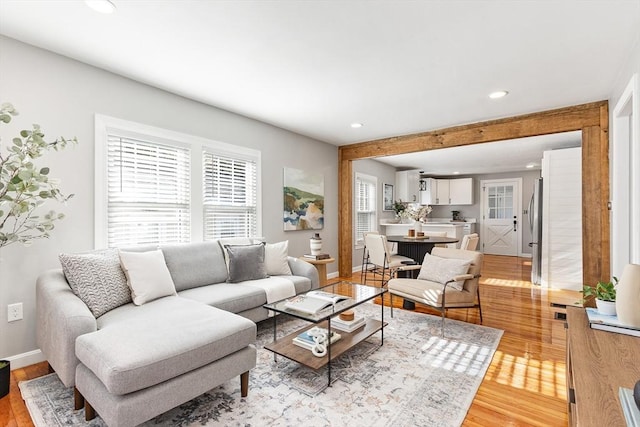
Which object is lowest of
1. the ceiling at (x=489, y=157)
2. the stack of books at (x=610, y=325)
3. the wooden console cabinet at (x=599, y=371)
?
the wooden console cabinet at (x=599, y=371)

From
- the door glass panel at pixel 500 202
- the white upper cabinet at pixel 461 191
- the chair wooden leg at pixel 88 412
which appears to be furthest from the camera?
the white upper cabinet at pixel 461 191

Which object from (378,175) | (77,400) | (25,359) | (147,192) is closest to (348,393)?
(77,400)

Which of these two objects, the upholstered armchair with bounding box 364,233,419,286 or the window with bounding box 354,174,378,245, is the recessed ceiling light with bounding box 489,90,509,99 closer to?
the upholstered armchair with bounding box 364,233,419,286

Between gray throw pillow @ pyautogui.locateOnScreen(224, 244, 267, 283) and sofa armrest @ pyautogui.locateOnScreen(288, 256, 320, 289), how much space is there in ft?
1.43

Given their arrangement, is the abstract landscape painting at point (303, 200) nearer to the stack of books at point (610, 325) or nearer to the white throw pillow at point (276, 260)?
the white throw pillow at point (276, 260)

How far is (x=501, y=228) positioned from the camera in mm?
8461

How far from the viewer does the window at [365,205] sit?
20.8ft

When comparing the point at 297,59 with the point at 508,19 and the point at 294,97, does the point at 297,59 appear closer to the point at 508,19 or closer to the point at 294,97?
the point at 294,97

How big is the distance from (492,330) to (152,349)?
3106mm

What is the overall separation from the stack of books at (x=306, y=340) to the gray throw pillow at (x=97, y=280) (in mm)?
1364

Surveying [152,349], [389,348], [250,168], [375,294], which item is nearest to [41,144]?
[152,349]

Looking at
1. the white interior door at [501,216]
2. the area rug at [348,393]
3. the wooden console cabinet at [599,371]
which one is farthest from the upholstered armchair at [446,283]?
the white interior door at [501,216]

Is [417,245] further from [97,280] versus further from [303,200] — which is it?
[97,280]

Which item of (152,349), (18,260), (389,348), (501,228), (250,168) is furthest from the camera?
(501,228)
